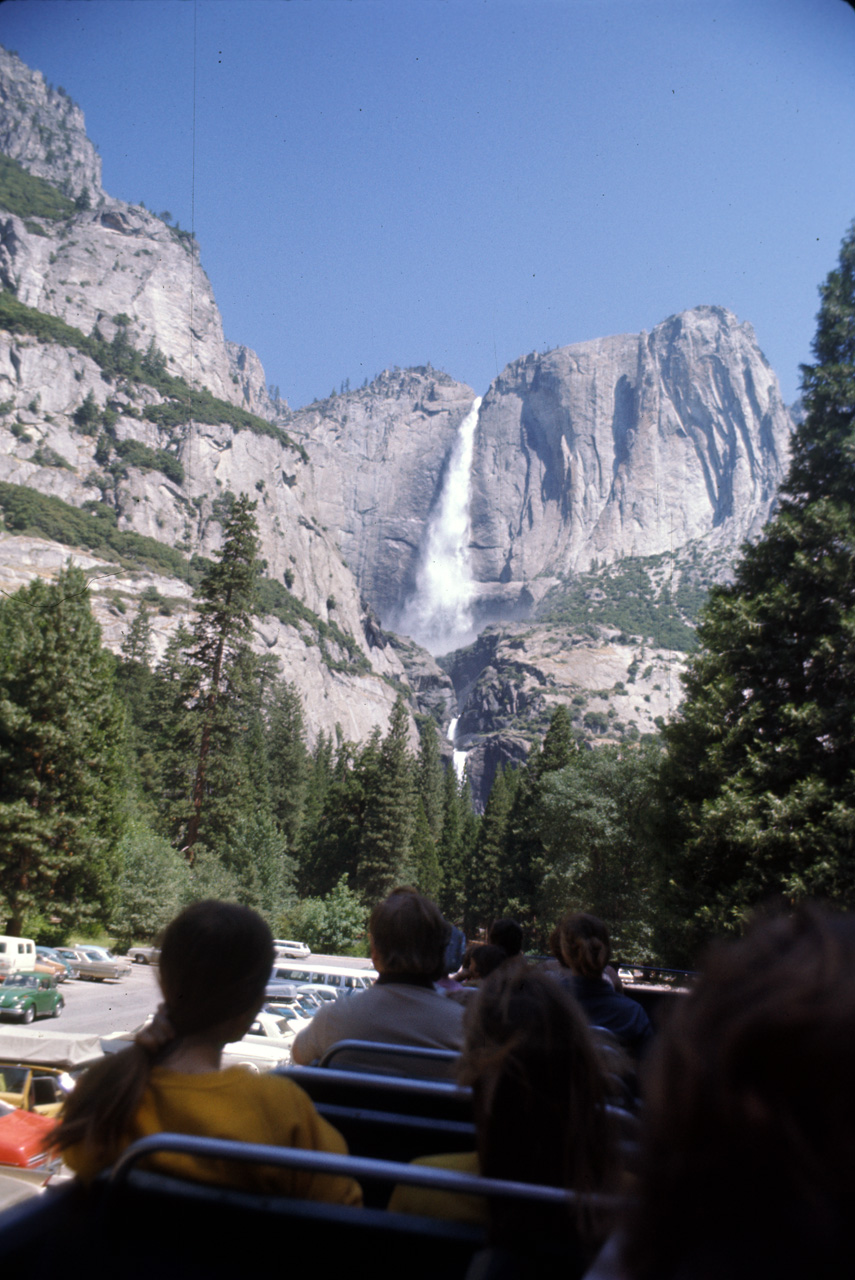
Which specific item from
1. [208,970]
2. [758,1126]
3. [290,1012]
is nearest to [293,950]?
[290,1012]

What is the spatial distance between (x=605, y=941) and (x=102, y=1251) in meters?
2.93

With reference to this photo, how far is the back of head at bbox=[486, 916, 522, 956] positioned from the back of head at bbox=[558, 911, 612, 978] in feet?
3.79

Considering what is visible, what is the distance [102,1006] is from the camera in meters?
18.7

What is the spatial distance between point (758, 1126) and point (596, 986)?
338cm

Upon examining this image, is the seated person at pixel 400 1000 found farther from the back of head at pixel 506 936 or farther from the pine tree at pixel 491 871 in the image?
the pine tree at pixel 491 871

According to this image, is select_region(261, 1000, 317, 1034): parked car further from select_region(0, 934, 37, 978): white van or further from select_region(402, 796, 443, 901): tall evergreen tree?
select_region(402, 796, 443, 901): tall evergreen tree

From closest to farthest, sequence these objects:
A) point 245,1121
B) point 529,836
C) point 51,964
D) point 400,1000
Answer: point 245,1121 < point 400,1000 < point 51,964 < point 529,836

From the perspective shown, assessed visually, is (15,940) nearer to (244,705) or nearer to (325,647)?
(244,705)

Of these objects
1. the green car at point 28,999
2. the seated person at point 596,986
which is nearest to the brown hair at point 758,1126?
the seated person at point 596,986

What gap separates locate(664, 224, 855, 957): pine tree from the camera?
11594mm

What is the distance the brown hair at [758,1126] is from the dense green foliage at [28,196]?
158545 mm

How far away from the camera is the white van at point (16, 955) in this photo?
19.4 metres

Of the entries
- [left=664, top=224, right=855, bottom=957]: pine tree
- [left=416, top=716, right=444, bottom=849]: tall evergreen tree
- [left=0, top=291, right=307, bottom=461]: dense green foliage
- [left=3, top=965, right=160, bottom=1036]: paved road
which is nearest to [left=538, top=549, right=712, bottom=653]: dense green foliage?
[left=0, top=291, right=307, bottom=461]: dense green foliage

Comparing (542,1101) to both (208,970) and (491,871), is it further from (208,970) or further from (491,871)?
(491,871)
